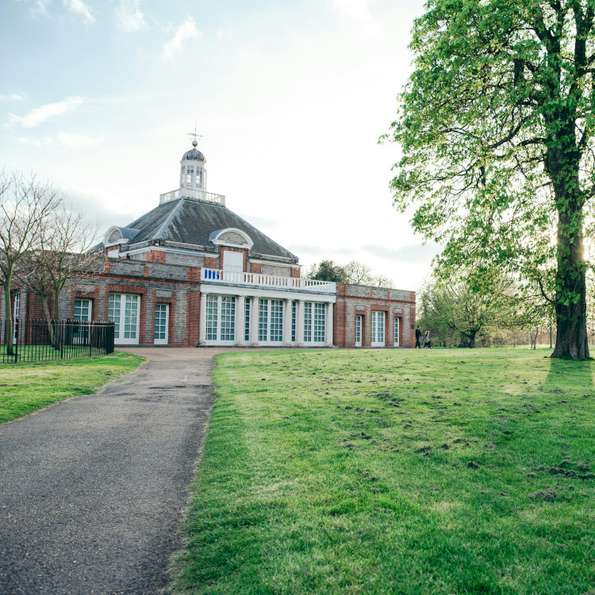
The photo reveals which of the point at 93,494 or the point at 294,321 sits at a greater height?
the point at 294,321

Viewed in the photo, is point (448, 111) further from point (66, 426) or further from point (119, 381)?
point (66, 426)

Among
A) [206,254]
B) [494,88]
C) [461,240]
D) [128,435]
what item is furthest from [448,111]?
[206,254]

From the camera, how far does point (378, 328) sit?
1811 inches

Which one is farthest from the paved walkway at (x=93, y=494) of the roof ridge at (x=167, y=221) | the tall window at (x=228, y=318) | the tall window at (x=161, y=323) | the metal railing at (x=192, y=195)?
the metal railing at (x=192, y=195)

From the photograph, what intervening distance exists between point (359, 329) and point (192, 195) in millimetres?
18077

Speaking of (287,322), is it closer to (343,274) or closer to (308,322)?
(308,322)

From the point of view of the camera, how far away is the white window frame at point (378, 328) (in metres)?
45.5

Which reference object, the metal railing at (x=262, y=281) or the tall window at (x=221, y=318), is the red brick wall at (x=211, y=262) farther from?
the tall window at (x=221, y=318)

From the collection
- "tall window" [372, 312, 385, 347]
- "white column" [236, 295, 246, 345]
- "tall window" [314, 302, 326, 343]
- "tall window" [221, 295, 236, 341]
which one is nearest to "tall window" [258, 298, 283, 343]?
"white column" [236, 295, 246, 345]

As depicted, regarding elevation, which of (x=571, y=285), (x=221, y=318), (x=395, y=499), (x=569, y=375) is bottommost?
(x=395, y=499)

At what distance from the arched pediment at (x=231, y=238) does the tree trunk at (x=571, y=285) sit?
26.3 metres

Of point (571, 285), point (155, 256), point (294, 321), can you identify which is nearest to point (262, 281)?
point (294, 321)

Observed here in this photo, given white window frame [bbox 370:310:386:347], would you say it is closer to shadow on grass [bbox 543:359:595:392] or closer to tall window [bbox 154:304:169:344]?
tall window [bbox 154:304:169:344]

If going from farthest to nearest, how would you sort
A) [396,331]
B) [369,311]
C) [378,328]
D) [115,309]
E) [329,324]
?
1. [396,331]
2. [378,328]
3. [369,311]
4. [329,324]
5. [115,309]
